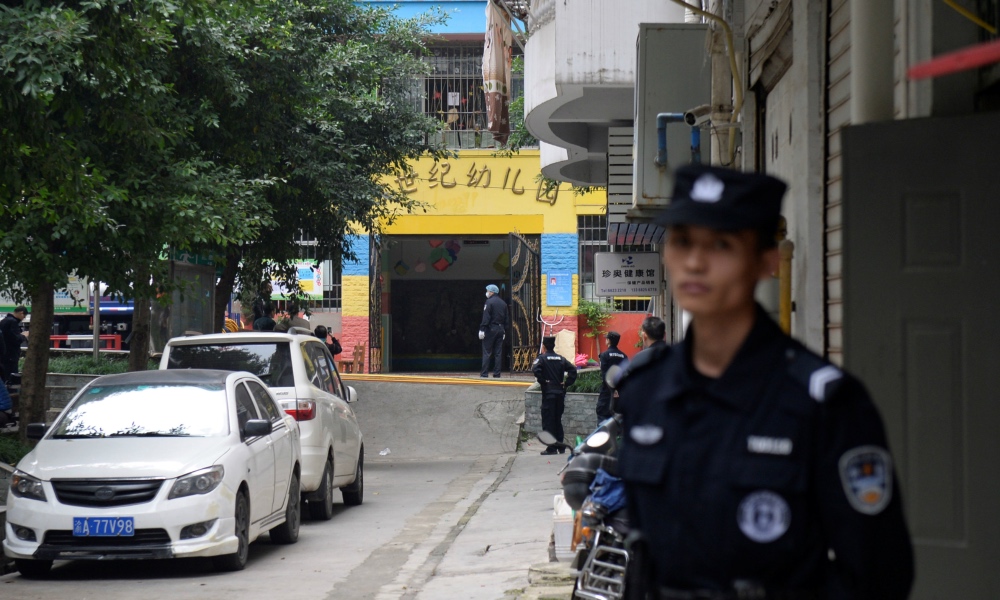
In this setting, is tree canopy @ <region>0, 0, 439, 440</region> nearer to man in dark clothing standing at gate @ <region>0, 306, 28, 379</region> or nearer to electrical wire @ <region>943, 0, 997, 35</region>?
man in dark clothing standing at gate @ <region>0, 306, 28, 379</region>

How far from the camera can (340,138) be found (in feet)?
62.4

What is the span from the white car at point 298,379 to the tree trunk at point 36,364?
2.64 metres

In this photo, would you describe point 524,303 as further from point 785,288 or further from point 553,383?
point 785,288

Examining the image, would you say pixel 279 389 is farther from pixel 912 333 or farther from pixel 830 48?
pixel 912 333

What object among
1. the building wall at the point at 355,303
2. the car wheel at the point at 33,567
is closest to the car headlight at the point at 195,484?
the car wheel at the point at 33,567

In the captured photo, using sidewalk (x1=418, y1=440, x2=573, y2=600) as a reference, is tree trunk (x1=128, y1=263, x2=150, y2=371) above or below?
above

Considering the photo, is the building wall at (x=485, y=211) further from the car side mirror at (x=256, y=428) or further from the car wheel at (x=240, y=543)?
the car wheel at (x=240, y=543)

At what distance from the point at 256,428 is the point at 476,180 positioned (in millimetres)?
19818

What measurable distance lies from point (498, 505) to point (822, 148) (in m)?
7.62

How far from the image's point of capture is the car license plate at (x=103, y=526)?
8.64m

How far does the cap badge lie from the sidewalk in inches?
206

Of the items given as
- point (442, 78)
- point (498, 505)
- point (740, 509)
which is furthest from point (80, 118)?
point (442, 78)

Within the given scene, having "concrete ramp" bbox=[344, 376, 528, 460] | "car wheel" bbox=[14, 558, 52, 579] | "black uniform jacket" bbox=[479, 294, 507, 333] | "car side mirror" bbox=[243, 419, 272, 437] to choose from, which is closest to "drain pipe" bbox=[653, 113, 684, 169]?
"car side mirror" bbox=[243, 419, 272, 437]

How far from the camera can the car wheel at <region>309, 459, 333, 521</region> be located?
40.1 ft
